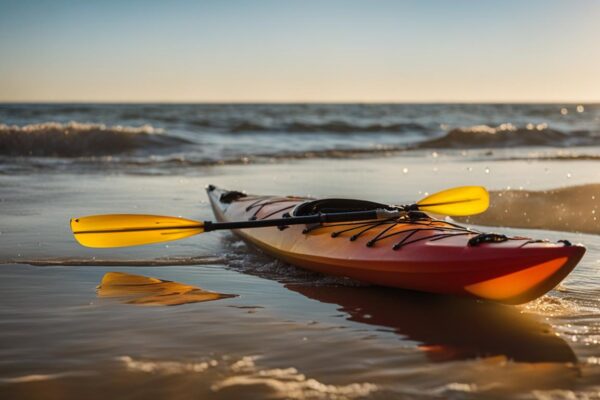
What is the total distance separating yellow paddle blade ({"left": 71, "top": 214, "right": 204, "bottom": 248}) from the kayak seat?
2.32ft

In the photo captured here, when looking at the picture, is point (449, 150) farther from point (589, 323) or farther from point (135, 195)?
point (589, 323)

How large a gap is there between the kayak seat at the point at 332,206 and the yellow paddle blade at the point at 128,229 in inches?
27.9

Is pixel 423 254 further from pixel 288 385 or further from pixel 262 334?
pixel 288 385

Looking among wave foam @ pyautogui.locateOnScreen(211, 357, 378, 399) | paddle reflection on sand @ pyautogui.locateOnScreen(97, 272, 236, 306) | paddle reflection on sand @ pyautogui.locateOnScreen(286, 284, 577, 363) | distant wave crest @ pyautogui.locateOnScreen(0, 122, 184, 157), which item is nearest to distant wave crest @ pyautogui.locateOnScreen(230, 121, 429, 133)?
distant wave crest @ pyautogui.locateOnScreen(0, 122, 184, 157)

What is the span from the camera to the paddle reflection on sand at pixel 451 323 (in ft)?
10.1

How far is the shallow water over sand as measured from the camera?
2.70m

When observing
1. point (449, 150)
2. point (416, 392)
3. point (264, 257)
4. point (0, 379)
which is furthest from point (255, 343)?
point (449, 150)

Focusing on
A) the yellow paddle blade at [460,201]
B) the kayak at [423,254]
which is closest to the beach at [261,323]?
the kayak at [423,254]

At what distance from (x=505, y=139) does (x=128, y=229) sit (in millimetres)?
15707

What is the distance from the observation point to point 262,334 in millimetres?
3324

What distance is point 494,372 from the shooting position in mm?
2844

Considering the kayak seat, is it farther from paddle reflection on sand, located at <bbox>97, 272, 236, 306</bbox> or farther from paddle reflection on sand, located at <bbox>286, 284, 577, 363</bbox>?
paddle reflection on sand, located at <bbox>97, 272, 236, 306</bbox>

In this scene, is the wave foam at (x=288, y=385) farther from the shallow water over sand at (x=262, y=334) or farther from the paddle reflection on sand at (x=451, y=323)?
the paddle reflection on sand at (x=451, y=323)

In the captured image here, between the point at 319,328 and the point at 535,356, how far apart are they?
97cm
